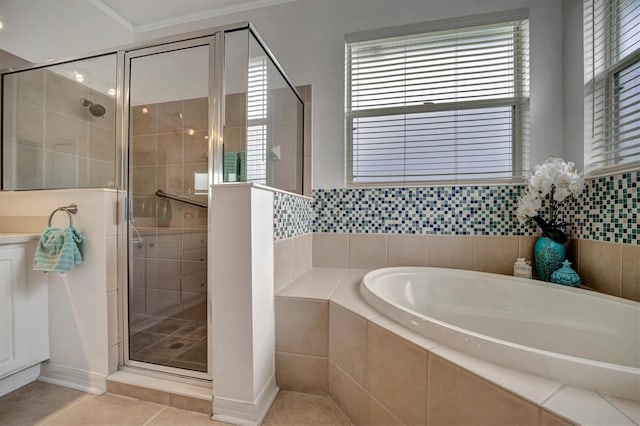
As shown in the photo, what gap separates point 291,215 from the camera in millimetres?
1689

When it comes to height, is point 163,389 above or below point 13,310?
below

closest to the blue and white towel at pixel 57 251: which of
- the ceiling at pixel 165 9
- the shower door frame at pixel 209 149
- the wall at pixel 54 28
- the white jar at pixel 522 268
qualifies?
the shower door frame at pixel 209 149

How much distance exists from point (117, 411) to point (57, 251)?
82 centimetres

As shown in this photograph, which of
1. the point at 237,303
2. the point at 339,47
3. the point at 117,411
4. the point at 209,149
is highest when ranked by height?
the point at 339,47

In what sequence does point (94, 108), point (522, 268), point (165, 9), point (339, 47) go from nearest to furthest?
point (522, 268) → point (94, 108) → point (339, 47) → point (165, 9)

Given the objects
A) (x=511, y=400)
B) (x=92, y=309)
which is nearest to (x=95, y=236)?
(x=92, y=309)

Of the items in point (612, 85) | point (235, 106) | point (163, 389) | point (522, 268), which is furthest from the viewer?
point (522, 268)

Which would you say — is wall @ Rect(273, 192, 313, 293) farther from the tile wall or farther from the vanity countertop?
the vanity countertop

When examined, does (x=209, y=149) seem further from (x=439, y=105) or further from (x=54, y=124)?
(x=439, y=105)

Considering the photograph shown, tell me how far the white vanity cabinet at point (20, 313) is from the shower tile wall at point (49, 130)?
1.46 feet

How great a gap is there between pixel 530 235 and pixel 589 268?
37cm

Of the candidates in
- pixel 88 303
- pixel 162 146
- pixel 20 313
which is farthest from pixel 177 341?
pixel 162 146

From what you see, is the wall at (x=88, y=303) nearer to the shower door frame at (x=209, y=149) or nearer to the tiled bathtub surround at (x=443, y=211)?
the shower door frame at (x=209, y=149)

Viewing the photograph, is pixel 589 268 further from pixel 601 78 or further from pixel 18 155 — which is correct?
pixel 18 155
